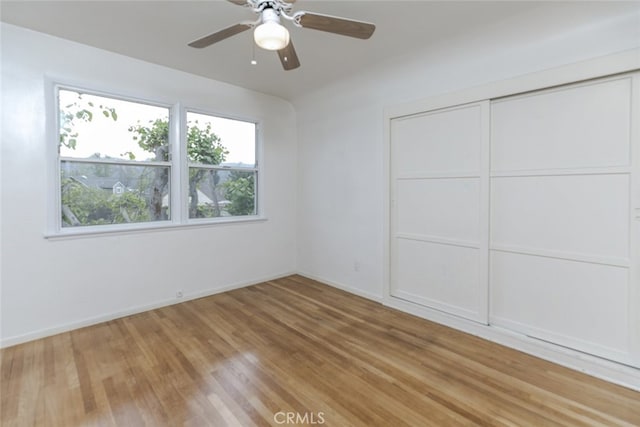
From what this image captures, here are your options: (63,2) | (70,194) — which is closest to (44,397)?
(70,194)

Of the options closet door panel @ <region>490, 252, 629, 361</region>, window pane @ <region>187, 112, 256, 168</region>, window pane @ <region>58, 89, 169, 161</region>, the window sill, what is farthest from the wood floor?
window pane @ <region>187, 112, 256, 168</region>

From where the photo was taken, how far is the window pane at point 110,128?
2.81m

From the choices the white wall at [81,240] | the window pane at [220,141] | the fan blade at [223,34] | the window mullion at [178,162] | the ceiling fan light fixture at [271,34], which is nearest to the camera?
the ceiling fan light fixture at [271,34]

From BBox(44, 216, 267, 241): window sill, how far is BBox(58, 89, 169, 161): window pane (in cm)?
72

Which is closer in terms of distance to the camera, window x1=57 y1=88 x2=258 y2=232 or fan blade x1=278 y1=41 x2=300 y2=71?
fan blade x1=278 y1=41 x2=300 y2=71

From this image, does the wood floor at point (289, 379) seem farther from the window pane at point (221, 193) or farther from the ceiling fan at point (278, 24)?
the ceiling fan at point (278, 24)

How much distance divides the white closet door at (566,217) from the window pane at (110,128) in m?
3.47

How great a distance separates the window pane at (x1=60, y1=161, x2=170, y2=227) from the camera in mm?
2842

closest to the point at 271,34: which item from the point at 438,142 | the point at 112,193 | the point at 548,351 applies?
the point at 438,142

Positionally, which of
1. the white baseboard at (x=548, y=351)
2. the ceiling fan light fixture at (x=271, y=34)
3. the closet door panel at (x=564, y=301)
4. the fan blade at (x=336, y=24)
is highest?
the fan blade at (x=336, y=24)

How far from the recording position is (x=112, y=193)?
121 inches

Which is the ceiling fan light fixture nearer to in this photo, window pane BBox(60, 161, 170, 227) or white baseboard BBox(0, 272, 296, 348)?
window pane BBox(60, 161, 170, 227)

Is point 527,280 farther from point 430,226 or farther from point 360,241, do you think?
point 360,241

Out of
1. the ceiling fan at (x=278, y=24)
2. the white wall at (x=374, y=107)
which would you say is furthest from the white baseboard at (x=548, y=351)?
the ceiling fan at (x=278, y=24)
